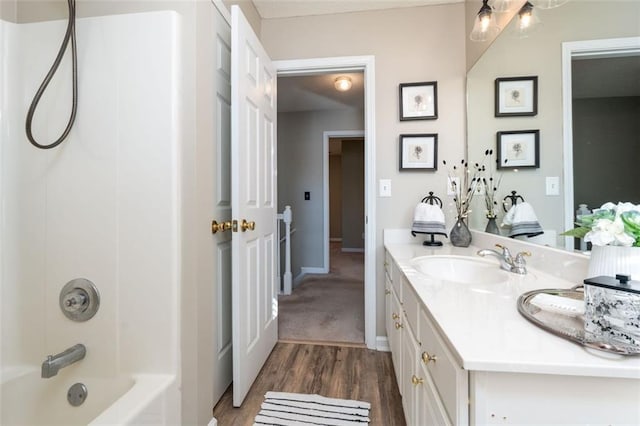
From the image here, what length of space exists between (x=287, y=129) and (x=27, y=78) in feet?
10.8

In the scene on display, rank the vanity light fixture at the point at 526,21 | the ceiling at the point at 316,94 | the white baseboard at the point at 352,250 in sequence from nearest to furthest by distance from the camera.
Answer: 1. the vanity light fixture at the point at 526,21
2. the ceiling at the point at 316,94
3. the white baseboard at the point at 352,250

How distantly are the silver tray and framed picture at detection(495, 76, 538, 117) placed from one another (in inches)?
33.0

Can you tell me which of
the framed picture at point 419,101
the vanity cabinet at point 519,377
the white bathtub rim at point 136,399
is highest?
the framed picture at point 419,101

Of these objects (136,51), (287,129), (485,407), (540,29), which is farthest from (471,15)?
(287,129)

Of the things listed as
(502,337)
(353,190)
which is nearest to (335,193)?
(353,190)

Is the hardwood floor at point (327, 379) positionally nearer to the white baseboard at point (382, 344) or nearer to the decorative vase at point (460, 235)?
the white baseboard at point (382, 344)

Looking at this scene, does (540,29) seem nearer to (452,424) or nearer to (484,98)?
(484,98)

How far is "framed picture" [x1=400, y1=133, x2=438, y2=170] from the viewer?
6.20 ft

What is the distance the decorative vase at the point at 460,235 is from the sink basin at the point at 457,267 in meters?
0.38

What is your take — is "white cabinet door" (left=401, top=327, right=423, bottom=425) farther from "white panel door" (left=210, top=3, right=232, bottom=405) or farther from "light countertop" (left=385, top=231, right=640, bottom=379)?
"white panel door" (left=210, top=3, right=232, bottom=405)

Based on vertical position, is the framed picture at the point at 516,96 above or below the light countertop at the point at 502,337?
above

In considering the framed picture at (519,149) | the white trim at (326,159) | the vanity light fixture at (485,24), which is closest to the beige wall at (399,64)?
the vanity light fixture at (485,24)

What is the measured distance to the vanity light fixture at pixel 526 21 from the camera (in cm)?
120

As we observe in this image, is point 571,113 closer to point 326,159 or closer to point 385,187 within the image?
point 385,187
